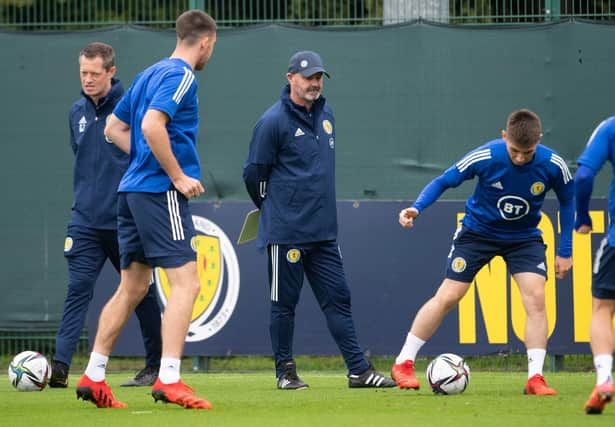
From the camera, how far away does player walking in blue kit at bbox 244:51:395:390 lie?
8.66 m

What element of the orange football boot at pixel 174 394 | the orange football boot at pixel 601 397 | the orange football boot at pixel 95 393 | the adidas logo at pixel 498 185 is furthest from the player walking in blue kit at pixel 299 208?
the orange football boot at pixel 601 397

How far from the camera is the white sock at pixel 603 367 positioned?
654cm

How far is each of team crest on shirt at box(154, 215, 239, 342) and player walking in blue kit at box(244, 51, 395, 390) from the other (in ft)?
8.15

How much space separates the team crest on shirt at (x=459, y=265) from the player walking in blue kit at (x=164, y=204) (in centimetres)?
204

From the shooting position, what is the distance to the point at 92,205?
29.6 feet

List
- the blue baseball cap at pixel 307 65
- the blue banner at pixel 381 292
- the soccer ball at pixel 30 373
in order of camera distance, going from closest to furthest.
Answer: the blue baseball cap at pixel 307 65
the soccer ball at pixel 30 373
the blue banner at pixel 381 292

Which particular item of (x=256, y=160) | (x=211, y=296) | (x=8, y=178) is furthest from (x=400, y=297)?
(x=8, y=178)

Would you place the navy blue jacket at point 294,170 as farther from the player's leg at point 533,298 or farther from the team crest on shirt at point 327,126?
the player's leg at point 533,298

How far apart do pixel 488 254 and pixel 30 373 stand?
3177 millimetres

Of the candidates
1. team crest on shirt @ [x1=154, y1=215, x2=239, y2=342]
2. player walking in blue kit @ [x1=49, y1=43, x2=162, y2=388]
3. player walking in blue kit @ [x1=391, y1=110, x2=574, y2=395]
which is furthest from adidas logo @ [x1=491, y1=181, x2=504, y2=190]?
team crest on shirt @ [x1=154, y1=215, x2=239, y2=342]

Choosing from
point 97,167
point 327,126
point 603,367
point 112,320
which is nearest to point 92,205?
point 97,167

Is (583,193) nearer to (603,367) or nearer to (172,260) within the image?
(603,367)

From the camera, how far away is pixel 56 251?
11.9m

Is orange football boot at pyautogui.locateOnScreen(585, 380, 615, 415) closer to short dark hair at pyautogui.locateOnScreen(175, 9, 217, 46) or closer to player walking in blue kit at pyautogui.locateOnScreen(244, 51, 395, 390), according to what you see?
player walking in blue kit at pyautogui.locateOnScreen(244, 51, 395, 390)
